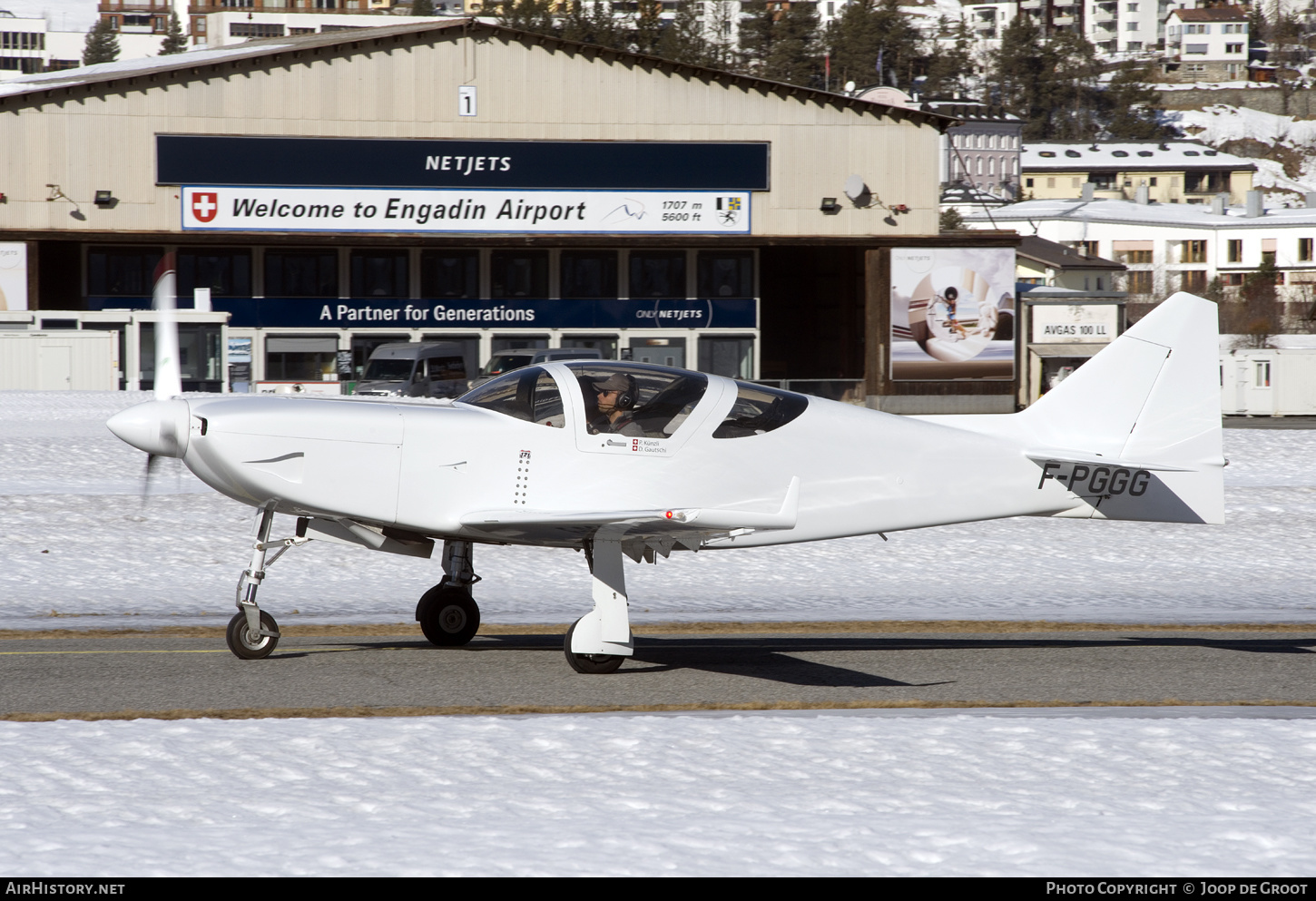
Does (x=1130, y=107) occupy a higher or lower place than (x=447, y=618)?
higher

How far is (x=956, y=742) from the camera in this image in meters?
7.30

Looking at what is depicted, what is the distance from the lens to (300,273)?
42.2 meters

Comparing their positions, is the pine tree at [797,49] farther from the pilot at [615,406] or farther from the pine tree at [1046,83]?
the pilot at [615,406]

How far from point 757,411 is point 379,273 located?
112 ft

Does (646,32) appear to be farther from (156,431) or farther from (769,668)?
(156,431)

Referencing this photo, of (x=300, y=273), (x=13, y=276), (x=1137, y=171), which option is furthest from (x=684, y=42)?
(x=13, y=276)

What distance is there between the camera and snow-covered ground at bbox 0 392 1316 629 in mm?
13367

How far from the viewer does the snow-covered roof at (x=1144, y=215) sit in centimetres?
11169

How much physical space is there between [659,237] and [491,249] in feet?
17.4

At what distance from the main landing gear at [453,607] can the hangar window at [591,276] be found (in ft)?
109

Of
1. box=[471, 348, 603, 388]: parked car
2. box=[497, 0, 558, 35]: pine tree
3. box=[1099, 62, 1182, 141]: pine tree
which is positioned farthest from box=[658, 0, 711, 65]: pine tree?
box=[1099, 62, 1182, 141]: pine tree

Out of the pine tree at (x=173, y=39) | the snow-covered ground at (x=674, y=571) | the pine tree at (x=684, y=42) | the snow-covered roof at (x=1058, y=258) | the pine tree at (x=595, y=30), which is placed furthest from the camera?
the pine tree at (x=173, y=39)

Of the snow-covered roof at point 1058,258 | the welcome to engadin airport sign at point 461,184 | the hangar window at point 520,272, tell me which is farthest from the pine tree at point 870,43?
the hangar window at point 520,272

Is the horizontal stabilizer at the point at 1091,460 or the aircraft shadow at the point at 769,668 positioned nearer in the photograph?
the aircraft shadow at the point at 769,668
